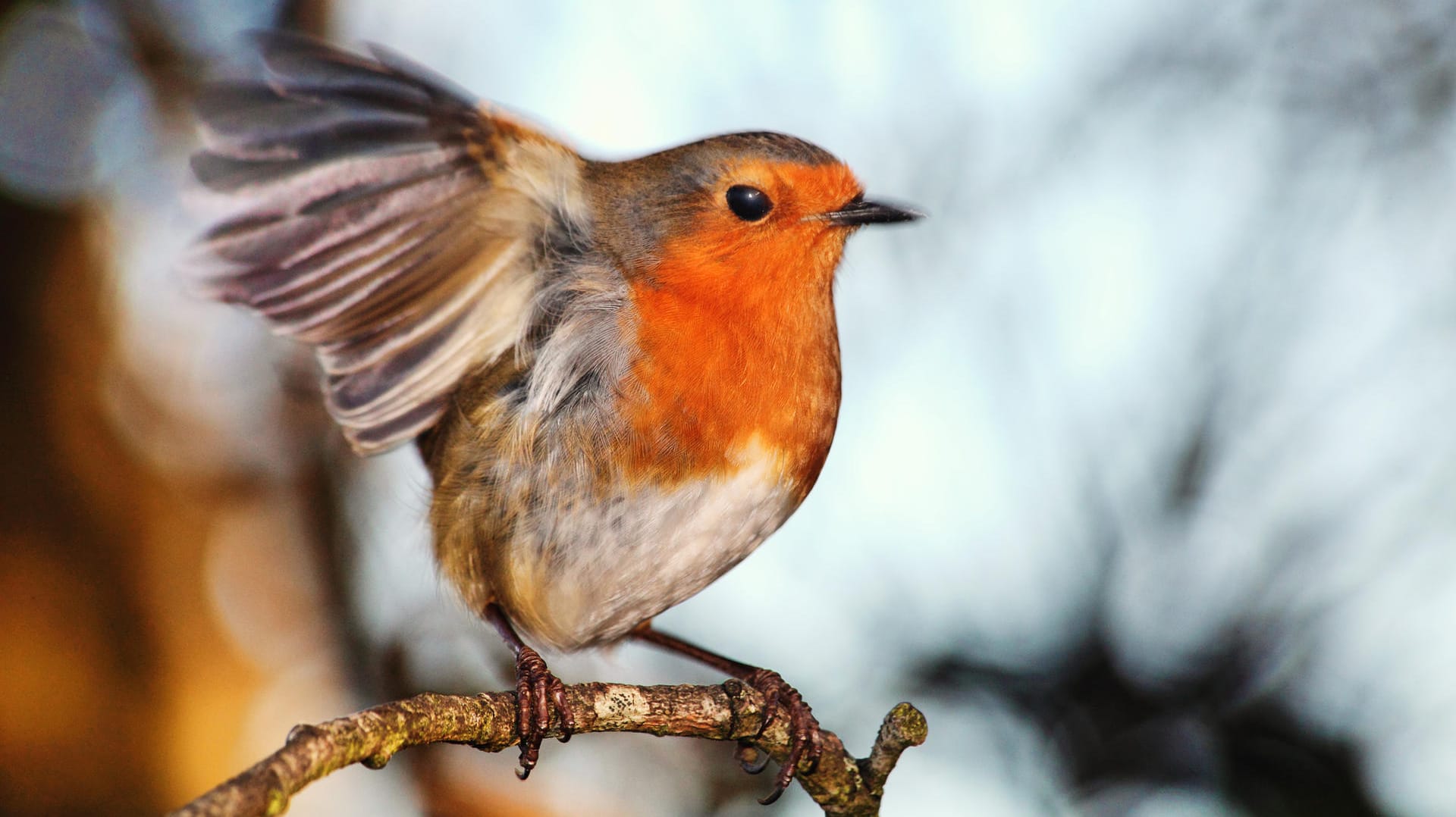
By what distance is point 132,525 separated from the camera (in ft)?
12.6

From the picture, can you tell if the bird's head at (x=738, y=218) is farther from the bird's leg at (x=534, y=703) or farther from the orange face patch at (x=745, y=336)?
the bird's leg at (x=534, y=703)

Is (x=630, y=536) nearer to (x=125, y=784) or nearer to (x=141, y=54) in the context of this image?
(x=125, y=784)

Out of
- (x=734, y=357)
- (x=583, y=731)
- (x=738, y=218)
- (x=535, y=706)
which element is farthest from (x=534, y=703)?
(x=738, y=218)

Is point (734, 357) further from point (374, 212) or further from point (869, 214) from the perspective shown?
point (374, 212)

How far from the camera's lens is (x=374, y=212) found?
2.34m

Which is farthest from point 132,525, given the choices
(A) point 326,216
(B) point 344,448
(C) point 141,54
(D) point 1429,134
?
(D) point 1429,134

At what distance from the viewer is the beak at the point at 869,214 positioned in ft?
7.85

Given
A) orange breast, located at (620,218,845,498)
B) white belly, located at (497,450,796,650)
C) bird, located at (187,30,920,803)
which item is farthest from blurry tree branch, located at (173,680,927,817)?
orange breast, located at (620,218,845,498)

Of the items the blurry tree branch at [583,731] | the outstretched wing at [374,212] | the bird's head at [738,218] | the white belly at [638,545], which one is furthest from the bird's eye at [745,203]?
the blurry tree branch at [583,731]

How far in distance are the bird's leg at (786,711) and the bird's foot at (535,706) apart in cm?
38

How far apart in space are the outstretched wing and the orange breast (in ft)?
1.04

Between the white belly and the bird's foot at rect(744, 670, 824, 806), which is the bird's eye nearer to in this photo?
the white belly

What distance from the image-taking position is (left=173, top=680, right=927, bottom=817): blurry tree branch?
41.8 inches

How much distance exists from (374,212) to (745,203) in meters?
0.77
